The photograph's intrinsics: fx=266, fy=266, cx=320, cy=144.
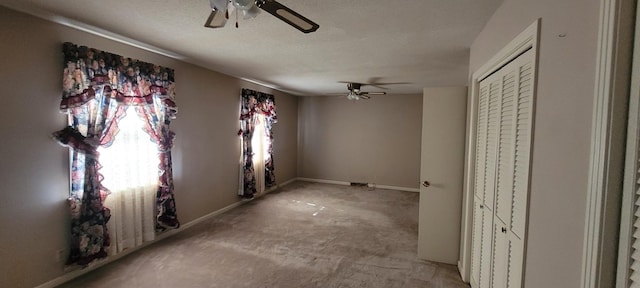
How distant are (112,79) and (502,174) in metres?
3.42

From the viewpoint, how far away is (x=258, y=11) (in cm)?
144

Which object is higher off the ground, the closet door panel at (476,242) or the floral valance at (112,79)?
the floral valance at (112,79)

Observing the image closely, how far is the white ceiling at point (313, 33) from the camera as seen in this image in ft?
6.17

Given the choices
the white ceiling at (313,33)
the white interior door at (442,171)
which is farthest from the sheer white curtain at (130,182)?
the white interior door at (442,171)

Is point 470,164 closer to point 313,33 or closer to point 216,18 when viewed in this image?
point 313,33

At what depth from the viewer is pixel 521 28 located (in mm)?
1403

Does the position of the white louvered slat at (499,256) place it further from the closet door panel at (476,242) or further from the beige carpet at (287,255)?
the beige carpet at (287,255)

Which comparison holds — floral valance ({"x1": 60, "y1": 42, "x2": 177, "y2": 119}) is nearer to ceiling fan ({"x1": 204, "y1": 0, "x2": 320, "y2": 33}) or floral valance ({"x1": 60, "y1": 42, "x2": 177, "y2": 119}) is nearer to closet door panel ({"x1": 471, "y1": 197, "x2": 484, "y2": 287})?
ceiling fan ({"x1": 204, "y1": 0, "x2": 320, "y2": 33})

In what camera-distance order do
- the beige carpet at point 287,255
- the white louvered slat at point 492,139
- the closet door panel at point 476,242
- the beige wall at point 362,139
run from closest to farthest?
the white louvered slat at point 492,139 → the closet door panel at point 476,242 → the beige carpet at point 287,255 → the beige wall at point 362,139

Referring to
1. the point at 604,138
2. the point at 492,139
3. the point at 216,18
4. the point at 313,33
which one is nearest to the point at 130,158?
the point at 216,18

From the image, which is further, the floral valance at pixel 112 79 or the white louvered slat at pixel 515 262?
the floral valance at pixel 112 79

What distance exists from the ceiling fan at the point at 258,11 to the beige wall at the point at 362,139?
5.21m

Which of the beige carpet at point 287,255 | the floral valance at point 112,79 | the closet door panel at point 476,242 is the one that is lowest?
the beige carpet at point 287,255

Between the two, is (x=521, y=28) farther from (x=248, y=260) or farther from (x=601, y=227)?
(x=248, y=260)
